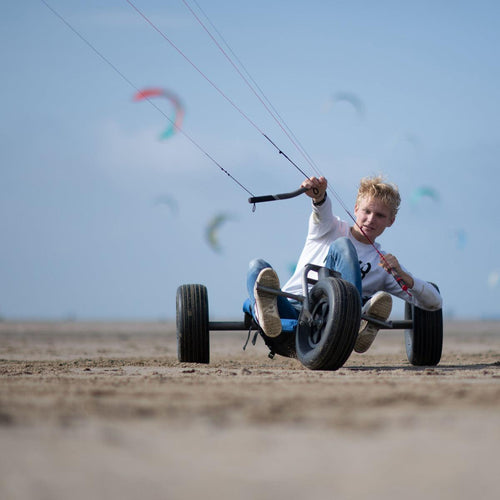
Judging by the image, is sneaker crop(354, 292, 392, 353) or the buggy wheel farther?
the buggy wheel

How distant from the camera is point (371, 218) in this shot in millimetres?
6645

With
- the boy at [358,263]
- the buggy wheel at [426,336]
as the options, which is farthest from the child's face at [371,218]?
the buggy wheel at [426,336]

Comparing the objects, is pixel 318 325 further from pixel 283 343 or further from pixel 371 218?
pixel 371 218

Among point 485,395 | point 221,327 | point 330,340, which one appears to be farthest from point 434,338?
point 485,395

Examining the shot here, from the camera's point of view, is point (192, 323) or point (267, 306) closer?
point (267, 306)

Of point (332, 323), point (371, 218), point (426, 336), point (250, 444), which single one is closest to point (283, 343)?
point (371, 218)

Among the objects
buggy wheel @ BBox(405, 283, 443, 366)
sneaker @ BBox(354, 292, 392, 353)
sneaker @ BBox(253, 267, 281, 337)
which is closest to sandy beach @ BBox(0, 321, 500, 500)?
sneaker @ BBox(354, 292, 392, 353)

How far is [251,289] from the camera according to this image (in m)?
6.29

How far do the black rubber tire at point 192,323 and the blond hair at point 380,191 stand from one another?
159 centimetres

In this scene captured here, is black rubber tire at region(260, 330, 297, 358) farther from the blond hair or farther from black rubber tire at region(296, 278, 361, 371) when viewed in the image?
the blond hair

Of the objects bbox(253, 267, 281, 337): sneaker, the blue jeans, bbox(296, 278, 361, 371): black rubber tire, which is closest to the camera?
bbox(296, 278, 361, 371): black rubber tire

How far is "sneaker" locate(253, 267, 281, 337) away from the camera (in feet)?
19.8

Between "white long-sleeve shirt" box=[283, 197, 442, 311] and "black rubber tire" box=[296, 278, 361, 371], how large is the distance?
694 millimetres

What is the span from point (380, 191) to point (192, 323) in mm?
1934
